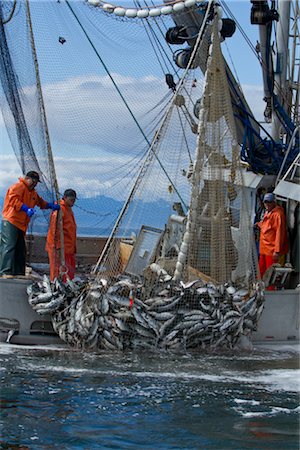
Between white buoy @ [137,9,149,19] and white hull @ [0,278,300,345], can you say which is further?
white buoy @ [137,9,149,19]

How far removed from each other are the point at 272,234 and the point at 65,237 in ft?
11.1

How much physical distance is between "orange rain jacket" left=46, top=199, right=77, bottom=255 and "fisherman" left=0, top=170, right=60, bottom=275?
0.44 m

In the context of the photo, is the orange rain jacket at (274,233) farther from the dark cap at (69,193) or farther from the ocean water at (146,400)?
the dark cap at (69,193)

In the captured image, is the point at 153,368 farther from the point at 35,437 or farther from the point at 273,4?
the point at 273,4

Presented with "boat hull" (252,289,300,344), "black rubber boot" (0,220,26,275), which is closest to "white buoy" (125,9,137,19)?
"black rubber boot" (0,220,26,275)

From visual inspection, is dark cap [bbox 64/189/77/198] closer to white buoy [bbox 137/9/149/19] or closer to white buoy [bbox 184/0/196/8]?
white buoy [bbox 137/9/149/19]

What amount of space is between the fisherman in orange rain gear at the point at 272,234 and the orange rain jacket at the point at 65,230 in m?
3.09

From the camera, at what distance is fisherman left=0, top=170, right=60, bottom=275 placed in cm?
1168

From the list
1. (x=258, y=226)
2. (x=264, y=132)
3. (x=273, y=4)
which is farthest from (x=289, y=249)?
(x=273, y=4)

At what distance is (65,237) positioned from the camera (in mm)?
Result: 12375

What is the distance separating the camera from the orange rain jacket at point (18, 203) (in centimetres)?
1166

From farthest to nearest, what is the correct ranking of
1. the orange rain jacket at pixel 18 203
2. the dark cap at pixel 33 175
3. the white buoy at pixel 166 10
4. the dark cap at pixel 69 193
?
the dark cap at pixel 69 193 → the dark cap at pixel 33 175 → the orange rain jacket at pixel 18 203 → the white buoy at pixel 166 10

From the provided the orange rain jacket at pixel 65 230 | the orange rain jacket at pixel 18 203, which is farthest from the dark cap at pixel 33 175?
the orange rain jacket at pixel 65 230

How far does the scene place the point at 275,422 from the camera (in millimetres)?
7836
